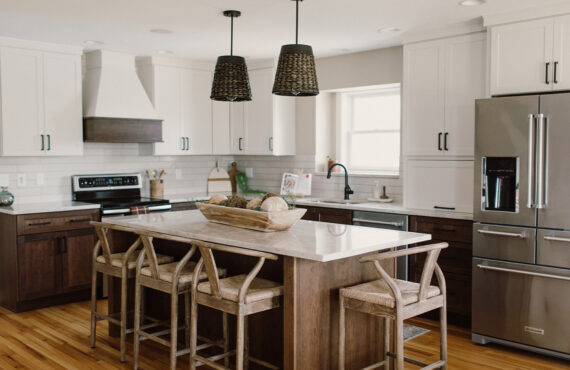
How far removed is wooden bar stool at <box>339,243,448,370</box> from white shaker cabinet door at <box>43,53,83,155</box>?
3625mm

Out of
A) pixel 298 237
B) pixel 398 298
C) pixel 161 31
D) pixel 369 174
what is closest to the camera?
pixel 398 298

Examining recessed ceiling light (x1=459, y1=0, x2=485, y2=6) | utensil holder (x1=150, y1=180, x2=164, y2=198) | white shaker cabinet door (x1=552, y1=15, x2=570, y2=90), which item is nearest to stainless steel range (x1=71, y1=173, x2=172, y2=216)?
utensil holder (x1=150, y1=180, x2=164, y2=198)

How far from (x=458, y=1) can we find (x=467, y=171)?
4.68ft

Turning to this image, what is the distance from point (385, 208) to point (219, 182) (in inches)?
105

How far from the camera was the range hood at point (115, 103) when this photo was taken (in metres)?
5.59

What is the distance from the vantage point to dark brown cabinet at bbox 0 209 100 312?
16.2 ft

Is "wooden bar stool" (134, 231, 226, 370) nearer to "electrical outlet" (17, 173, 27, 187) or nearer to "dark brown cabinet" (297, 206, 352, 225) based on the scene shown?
"dark brown cabinet" (297, 206, 352, 225)

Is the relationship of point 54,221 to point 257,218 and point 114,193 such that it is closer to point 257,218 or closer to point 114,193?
point 114,193

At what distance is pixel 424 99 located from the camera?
4.90 metres

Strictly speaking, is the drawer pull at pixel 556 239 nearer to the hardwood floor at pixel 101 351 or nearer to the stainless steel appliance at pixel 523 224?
the stainless steel appliance at pixel 523 224

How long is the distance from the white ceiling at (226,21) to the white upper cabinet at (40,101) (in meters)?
0.21

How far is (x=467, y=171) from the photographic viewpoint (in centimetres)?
467

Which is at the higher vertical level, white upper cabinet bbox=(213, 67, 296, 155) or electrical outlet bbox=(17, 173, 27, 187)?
white upper cabinet bbox=(213, 67, 296, 155)

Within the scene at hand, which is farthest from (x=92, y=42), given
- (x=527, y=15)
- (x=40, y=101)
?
(x=527, y=15)
